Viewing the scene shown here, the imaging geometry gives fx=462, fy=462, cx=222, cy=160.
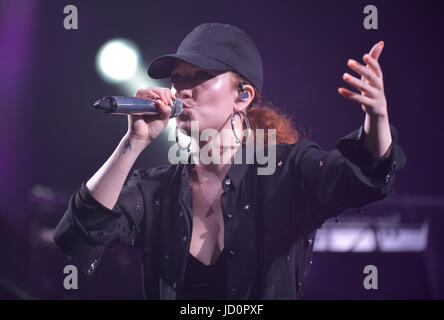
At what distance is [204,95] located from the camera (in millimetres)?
1490

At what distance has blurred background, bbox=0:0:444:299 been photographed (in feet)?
10.3

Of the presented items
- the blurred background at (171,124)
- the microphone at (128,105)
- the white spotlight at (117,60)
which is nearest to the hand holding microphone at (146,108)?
the microphone at (128,105)

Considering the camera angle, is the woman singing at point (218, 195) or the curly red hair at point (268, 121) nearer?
the woman singing at point (218, 195)

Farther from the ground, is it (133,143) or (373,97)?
(373,97)

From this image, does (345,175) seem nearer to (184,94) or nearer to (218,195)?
(218,195)

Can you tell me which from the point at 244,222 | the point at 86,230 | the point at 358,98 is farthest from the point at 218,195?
the point at 358,98

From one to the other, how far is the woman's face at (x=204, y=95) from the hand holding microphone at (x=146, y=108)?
0.17 ft

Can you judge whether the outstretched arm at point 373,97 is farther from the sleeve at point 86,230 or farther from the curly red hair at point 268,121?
the sleeve at point 86,230

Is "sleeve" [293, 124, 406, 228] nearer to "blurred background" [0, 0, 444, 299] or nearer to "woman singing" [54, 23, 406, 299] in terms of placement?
"woman singing" [54, 23, 406, 299]

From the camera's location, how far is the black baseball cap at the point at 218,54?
149 cm

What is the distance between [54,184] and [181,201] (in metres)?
2.97

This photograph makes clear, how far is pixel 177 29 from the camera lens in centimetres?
351

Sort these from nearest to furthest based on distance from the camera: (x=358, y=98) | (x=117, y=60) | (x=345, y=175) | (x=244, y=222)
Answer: (x=358, y=98), (x=345, y=175), (x=244, y=222), (x=117, y=60)

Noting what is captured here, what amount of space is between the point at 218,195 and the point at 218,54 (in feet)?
1.53
